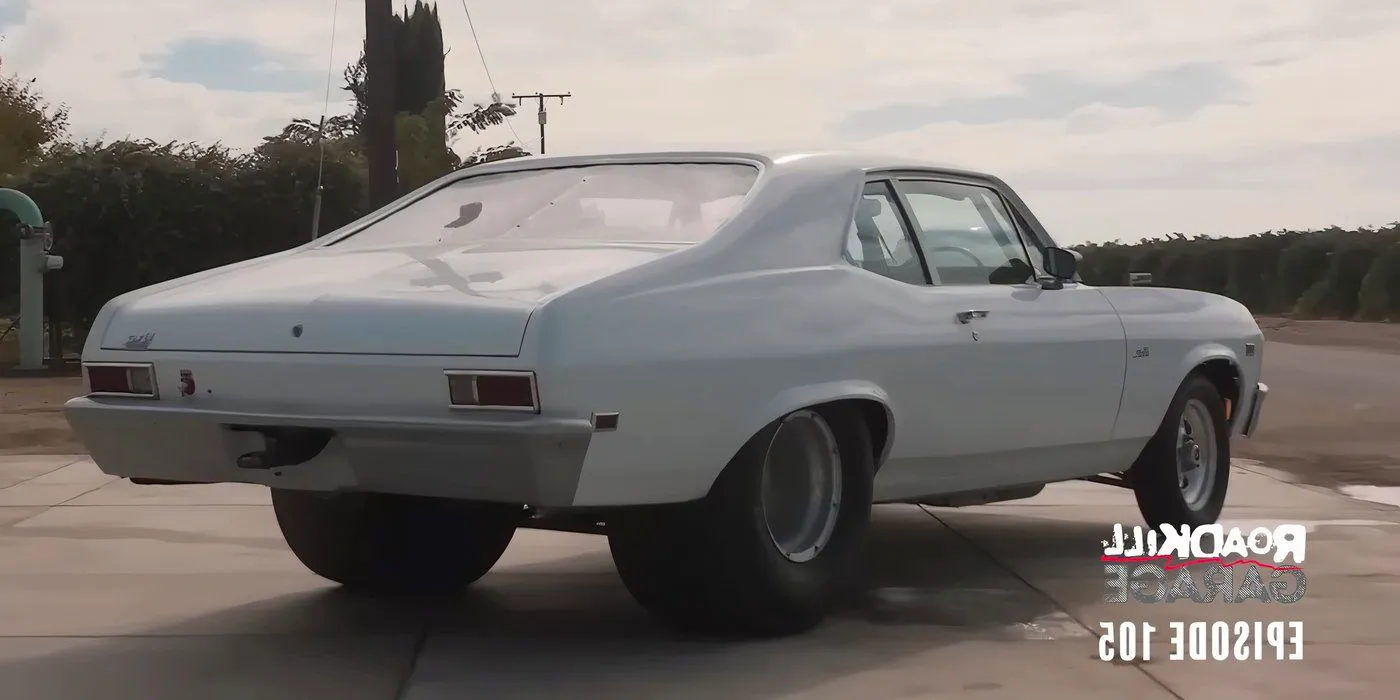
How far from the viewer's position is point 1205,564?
259 inches

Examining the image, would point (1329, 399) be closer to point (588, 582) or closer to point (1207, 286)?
point (588, 582)

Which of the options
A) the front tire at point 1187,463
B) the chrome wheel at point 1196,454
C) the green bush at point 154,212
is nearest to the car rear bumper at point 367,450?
the front tire at point 1187,463

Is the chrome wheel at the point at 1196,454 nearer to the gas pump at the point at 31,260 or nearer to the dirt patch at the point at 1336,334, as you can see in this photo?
the gas pump at the point at 31,260

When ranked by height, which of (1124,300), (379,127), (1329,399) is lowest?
(1329,399)

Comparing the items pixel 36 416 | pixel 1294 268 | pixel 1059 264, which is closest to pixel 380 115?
pixel 36 416

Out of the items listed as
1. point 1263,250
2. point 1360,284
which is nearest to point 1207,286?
point 1263,250

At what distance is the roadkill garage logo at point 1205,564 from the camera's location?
593 centimetres

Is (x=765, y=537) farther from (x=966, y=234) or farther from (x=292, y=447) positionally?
(x=966, y=234)

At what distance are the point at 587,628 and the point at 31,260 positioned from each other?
1585 cm

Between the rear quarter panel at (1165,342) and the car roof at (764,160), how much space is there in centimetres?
108

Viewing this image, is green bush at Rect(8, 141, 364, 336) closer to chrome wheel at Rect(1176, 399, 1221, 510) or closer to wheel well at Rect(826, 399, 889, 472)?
chrome wheel at Rect(1176, 399, 1221, 510)

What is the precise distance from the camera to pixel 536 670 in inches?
185

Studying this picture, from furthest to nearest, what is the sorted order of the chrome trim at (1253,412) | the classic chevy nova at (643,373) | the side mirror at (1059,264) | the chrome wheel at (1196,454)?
the chrome trim at (1253,412) < the chrome wheel at (1196,454) < the side mirror at (1059,264) < the classic chevy nova at (643,373)

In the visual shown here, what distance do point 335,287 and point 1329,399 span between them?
13.5 meters
